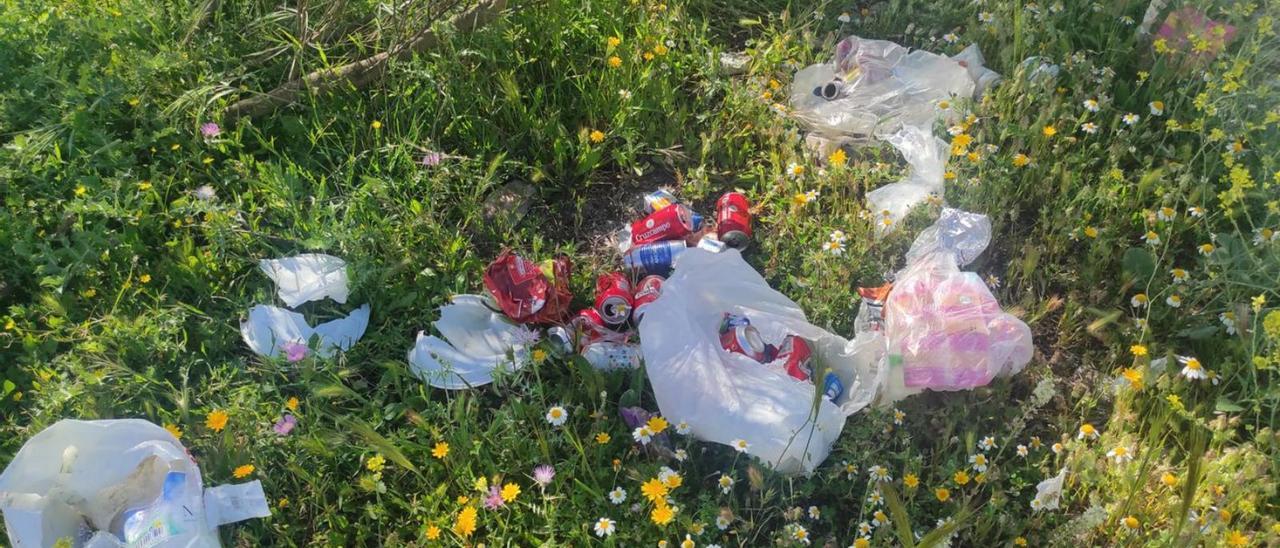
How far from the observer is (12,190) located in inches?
99.0

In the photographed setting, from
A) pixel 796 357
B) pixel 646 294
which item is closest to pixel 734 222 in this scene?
pixel 646 294

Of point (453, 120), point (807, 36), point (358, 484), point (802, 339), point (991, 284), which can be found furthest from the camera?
point (807, 36)

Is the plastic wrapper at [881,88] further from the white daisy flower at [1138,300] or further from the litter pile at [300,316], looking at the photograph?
the litter pile at [300,316]

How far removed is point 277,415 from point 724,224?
1.19 m

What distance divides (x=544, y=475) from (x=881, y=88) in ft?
5.39

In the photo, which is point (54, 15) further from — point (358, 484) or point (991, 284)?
point (991, 284)

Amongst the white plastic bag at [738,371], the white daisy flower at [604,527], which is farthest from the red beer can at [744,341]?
the white daisy flower at [604,527]

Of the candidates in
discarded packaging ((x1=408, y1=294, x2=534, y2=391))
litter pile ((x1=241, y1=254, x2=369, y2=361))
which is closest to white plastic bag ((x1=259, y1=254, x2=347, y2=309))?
litter pile ((x1=241, y1=254, x2=369, y2=361))

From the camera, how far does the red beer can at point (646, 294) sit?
2.27 m

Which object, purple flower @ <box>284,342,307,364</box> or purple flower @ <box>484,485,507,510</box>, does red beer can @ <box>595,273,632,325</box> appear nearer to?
purple flower @ <box>484,485,507,510</box>

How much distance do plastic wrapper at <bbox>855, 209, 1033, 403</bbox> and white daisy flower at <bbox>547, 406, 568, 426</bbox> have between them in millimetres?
688

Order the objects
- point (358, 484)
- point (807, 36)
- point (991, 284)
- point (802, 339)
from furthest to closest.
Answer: point (807, 36) < point (991, 284) < point (802, 339) < point (358, 484)

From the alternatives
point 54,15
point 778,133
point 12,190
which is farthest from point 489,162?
point 54,15

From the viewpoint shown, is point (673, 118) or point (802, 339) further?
point (673, 118)
